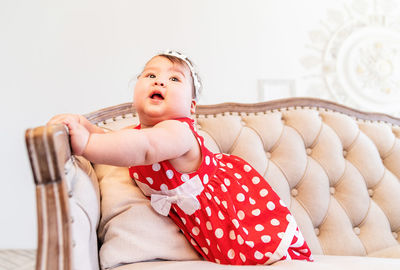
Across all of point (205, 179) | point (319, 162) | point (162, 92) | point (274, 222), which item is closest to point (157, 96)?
point (162, 92)

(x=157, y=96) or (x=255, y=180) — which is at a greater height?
(x=157, y=96)

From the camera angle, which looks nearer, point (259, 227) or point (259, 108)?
point (259, 227)

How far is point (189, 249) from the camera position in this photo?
846mm

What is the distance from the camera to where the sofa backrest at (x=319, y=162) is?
113cm

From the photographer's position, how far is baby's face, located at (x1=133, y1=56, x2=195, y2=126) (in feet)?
2.72

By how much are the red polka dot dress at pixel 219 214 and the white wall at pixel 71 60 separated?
1041mm

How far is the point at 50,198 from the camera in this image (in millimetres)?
468

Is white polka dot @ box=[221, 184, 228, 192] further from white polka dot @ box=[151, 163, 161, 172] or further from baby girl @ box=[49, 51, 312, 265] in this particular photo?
white polka dot @ box=[151, 163, 161, 172]

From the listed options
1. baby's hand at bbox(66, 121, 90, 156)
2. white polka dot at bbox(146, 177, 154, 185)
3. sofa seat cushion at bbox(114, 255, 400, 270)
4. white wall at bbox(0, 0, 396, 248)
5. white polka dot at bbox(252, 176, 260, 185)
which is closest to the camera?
baby's hand at bbox(66, 121, 90, 156)

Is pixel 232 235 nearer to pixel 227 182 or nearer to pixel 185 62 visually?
pixel 227 182

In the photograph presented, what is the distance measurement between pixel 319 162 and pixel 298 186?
129 millimetres

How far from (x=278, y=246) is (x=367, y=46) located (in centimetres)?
178

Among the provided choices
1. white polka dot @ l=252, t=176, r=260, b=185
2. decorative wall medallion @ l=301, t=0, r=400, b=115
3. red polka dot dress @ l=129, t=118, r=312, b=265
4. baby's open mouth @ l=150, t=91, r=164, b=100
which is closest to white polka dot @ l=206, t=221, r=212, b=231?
red polka dot dress @ l=129, t=118, r=312, b=265

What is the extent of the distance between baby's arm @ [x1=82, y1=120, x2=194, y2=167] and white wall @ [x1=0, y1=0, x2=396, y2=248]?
3.72 ft
